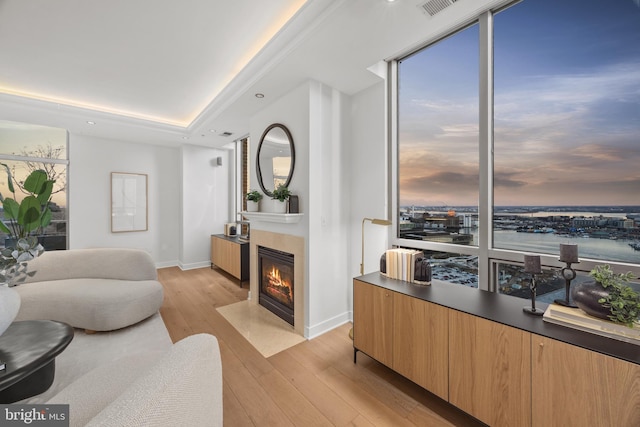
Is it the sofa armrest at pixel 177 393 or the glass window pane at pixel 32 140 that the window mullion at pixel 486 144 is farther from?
the glass window pane at pixel 32 140

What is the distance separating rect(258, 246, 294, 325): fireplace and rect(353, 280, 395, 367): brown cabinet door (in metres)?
0.97

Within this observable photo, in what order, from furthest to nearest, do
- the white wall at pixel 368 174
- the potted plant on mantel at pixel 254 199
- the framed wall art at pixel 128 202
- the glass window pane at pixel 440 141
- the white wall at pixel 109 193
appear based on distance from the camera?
the framed wall art at pixel 128 202 < the white wall at pixel 109 193 < the potted plant on mantel at pixel 254 199 < the white wall at pixel 368 174 < the glass window pane at pixel 440 141

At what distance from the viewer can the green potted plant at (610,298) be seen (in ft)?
3.98

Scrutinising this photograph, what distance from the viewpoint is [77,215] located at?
4672mm

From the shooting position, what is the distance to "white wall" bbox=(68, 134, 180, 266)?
468 cm

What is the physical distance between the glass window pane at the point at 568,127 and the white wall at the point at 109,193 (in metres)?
5.88

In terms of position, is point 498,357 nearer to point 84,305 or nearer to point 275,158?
point 275,158

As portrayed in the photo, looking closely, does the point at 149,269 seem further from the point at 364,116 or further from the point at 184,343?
the point at 364,116

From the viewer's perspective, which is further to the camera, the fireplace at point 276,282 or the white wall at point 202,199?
the white wall at point 202,199

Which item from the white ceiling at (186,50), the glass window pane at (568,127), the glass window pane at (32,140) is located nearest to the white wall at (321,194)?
the white ceiling at (186,50)

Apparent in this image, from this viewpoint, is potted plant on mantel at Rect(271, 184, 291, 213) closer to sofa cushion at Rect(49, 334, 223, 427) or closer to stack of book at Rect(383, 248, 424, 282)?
stack of book at Rect(383, 248, 424, 282)

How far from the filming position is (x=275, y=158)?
10.3ft

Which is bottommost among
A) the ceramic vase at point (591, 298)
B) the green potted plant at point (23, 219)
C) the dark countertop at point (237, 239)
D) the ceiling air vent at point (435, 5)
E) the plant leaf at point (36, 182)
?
the dark countertop at point (237, 239)

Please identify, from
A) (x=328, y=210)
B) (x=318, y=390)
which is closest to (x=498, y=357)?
(x=318, y=390)
